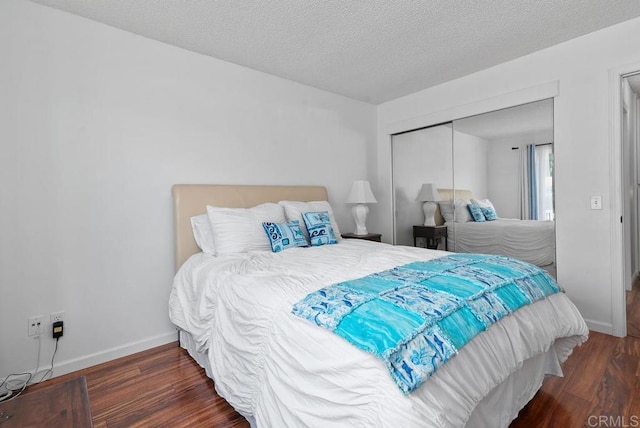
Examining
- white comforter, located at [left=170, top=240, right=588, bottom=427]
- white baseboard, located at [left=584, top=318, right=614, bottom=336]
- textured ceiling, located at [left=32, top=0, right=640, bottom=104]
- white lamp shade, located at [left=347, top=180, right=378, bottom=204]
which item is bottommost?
white baseboard, located at [left=584, top=318, right=614, bottom=336]

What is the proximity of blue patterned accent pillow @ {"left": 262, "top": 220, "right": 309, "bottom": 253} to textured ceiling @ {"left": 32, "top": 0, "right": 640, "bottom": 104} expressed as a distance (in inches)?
60.3

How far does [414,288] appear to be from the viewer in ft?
4.47

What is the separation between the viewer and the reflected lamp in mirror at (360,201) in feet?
12.1

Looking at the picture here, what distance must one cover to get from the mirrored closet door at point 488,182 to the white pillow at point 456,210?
0.4 inches

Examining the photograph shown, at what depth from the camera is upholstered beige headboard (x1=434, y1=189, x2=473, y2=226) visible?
347 centimetres

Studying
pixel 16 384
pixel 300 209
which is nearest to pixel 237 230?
pixel 300 209

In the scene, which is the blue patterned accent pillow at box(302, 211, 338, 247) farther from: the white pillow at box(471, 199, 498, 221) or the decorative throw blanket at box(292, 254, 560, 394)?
the white pillow at box(471, 199, 498, 221)

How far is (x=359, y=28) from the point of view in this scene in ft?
7.96

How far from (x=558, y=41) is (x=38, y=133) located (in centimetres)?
406

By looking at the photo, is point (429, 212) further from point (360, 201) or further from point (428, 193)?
point (360, 201)

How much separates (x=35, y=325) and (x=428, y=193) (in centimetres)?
376

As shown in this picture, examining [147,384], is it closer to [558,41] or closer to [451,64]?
[451,64]

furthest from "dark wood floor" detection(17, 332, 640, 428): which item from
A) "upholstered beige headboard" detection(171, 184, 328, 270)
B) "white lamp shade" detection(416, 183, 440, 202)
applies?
"white lamp shade" detection(416, 183, 440, 202)

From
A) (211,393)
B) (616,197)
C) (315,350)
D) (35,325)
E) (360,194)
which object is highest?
(360,194)
